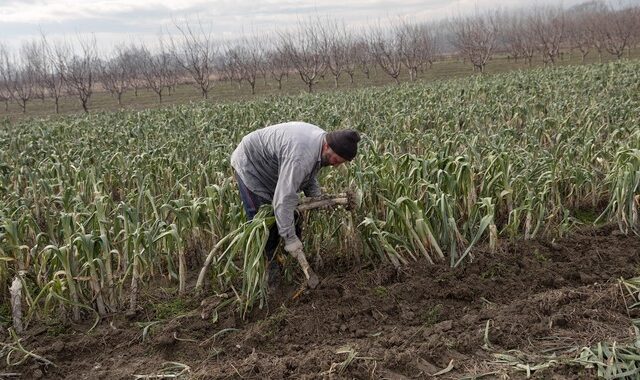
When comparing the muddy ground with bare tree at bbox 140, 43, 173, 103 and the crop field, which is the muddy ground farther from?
bare tree at bbox 140, 43, 173, 103

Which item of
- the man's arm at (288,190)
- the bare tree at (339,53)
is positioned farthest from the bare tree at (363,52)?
the man's arm at (288,190)

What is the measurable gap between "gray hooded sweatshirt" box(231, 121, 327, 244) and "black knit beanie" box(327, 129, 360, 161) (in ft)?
0.51

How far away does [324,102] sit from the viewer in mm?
12906

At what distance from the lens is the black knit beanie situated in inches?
123

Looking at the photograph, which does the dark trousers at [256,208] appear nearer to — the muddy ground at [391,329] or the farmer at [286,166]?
the farmer at [286,166]

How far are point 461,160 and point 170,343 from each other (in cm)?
295

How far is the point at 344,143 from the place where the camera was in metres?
3.12

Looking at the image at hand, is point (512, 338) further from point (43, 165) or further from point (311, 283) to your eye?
point (43, 165)

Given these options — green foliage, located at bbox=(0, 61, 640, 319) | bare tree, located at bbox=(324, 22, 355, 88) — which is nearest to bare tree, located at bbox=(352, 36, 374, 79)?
bare tree, located at bbox=(324, 22, 355, 88)

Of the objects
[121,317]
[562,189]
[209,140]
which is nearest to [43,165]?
[209,140]

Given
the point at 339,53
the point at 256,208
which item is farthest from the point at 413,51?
the point at 256,208

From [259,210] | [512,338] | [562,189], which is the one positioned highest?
[259,210]

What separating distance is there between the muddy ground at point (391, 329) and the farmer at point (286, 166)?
16.5 inches

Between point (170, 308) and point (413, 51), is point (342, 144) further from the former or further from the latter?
point (413, 51)
